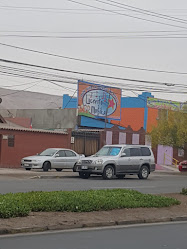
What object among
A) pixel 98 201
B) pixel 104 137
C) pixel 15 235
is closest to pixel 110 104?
pixel 104 137

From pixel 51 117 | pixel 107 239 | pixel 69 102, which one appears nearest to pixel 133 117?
pixel 69 102

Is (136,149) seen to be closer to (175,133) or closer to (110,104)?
(175,133)

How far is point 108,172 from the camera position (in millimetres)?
28766

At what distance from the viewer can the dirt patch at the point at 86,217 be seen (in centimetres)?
1134

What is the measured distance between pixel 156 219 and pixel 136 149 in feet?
56.1

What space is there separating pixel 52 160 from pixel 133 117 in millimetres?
29941

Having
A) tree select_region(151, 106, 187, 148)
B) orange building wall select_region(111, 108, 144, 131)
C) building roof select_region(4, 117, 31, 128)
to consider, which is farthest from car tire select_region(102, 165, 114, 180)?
orange building wall select_region(111, 108, 144, 131)

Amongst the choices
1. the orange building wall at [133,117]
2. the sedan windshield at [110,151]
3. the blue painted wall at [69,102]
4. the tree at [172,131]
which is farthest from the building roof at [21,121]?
the sedan windshield at [110,151]

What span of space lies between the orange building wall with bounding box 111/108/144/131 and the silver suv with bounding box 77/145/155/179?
2941 centimetres

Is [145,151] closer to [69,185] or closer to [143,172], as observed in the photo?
[143,172]

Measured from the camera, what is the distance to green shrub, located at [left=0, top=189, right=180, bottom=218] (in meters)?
12.1

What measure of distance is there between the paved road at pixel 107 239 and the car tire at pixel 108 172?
53.2 feet

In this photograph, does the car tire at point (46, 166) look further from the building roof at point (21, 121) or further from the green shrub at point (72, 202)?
the building roof at point (21, 121)

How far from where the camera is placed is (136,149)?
30.6 meters
